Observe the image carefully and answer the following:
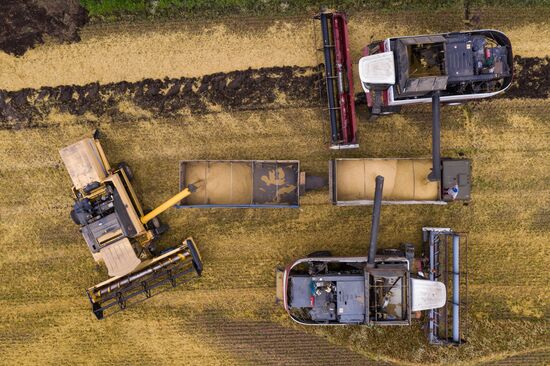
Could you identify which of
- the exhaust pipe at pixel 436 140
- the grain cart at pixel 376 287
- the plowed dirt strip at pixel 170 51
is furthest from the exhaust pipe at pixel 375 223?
the plowed dirt strip at pixel 170 51

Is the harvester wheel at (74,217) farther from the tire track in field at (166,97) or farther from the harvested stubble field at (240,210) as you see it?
the tire track in field at (166,97)

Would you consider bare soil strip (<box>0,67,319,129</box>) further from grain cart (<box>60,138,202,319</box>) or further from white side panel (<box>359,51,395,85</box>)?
white side panel (<box>359,51,395,85</box>)

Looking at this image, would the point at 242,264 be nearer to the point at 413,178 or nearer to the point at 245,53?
the point at 413,178

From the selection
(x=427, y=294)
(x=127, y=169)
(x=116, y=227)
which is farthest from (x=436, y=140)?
(x=116, y=227)

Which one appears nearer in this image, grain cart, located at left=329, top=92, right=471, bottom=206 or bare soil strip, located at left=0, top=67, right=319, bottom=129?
grain cart, located at left=329, top=92, right=471, bottom=206

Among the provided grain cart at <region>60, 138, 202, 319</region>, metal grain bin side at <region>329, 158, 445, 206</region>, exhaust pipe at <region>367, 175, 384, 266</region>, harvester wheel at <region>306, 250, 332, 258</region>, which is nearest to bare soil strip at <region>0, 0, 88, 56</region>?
grain cart at <region>60, 138, 202, 319</region>

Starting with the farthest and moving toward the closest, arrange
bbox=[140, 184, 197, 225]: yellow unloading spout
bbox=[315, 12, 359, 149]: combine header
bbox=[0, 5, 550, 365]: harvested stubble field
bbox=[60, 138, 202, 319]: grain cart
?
bbox=[0, 5, 550, 365]: harvested stubble field < bbox=[315, 12, 359, 149]: combine header < bbox=[140, 184, 197, 225]: yellow unloading spout < bbox=[60, 138, 202, 319]: grain cart

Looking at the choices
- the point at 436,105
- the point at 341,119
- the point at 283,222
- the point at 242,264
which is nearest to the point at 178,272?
the point at 242,264
